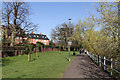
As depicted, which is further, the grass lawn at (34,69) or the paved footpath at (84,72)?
the grass lawn at (34,69)

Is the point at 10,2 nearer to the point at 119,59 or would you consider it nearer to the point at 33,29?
the point at 33,29

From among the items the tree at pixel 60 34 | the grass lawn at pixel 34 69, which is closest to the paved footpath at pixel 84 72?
the grass lawn at pixel 34 69

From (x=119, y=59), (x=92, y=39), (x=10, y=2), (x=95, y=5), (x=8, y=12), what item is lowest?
(x=119, y=59)

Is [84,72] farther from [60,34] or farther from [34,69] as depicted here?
[60,34]

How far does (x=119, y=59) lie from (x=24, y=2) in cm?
3358

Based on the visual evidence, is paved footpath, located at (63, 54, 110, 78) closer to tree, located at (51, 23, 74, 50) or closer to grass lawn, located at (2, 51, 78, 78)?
grass lawn, located at (2, 51, 78, 78)

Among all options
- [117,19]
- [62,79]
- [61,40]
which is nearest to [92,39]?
[117,19]

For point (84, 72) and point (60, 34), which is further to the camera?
point (60, 34)

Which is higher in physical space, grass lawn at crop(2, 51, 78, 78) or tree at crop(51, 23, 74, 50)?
tree at crop(51, 23, 74, 50)

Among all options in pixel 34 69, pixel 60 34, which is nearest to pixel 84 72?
pixel 34 69

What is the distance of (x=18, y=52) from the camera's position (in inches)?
1206

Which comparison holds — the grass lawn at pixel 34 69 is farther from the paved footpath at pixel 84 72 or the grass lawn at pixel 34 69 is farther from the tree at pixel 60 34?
the tree at pixel 60 34

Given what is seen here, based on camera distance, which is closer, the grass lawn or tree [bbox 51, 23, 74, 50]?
the grass lawn

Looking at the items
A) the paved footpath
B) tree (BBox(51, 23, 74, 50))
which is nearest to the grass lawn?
the paved footpath
